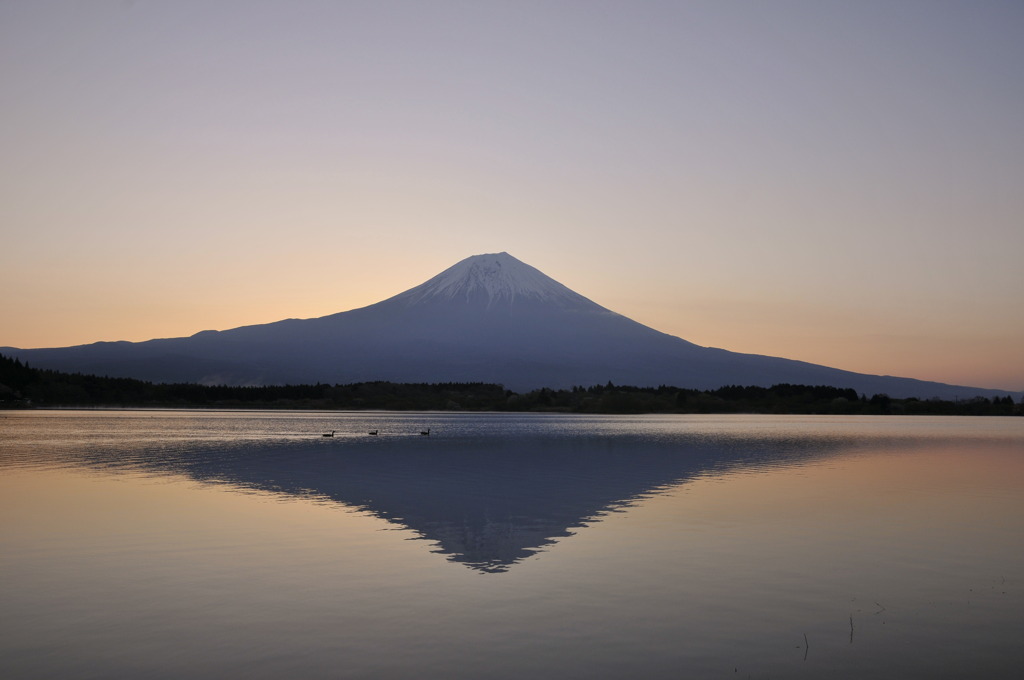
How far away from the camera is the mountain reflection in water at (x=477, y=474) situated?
2438 cm

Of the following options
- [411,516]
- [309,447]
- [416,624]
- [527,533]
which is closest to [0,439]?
[309,447]

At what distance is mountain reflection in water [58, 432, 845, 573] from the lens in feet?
80.0

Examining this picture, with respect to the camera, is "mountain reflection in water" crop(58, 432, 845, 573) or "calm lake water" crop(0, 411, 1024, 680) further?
"mountain reflection in water" crop(58, 432, 845, 573)

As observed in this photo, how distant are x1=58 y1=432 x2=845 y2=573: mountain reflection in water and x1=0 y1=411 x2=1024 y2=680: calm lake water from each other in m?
0.24

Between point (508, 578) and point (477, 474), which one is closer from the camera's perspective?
point (508, 578)

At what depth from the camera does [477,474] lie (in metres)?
42.2

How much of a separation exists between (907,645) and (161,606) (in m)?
12.2

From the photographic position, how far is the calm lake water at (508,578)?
12.4m

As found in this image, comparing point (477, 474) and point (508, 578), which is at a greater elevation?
point (477, 474)

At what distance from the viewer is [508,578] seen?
17.4 metres

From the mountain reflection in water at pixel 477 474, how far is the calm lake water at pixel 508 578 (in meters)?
0.24

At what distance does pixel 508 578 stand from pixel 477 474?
2490 centimetres

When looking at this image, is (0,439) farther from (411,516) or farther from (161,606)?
(161,606)

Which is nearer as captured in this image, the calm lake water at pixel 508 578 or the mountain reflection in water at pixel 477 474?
the calm lake water at pixel 508 578
